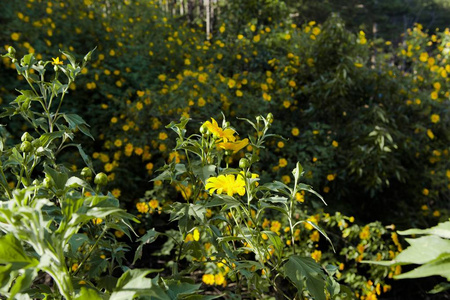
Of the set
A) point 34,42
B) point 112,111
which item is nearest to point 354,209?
point 112,111

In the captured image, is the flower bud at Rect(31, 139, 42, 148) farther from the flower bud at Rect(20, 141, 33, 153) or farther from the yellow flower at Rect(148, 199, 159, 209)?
the yellow flower at Rect(148, 199, 159, 209)

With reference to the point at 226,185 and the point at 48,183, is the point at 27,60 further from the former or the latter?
the point at 226,185

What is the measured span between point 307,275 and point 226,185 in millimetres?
265

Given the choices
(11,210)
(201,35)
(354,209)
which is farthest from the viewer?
(201,35)

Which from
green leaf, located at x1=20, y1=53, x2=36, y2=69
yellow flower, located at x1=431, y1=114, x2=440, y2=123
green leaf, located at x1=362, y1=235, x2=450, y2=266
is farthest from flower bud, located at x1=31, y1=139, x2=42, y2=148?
yellow flower, located at x1=431, y1=114, x2=440, y2=123

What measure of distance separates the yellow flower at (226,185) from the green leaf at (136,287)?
0.37 meters

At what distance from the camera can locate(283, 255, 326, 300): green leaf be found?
775mm

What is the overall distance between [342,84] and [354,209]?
0.98 meters

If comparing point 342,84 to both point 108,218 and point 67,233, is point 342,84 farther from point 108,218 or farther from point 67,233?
point 67,233

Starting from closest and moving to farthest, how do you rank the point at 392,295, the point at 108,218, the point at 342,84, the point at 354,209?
the point at 108,218, the point at 392,295, the point at 354,209, the point at 342,84

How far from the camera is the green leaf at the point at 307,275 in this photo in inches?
30.5

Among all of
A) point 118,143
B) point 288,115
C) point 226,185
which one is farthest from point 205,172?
point 288,115

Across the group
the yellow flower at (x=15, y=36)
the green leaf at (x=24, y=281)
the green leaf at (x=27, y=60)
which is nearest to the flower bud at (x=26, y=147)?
the green leaf at (x=27, y=60)

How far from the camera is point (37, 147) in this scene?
0.86 meters
